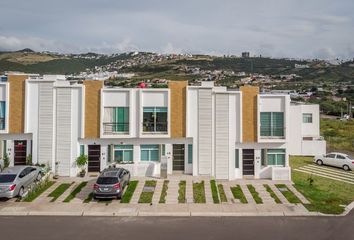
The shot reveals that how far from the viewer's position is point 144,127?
31.7 m

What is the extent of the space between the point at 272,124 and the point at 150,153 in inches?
387

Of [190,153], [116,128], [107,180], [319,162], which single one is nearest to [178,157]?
[190,153]

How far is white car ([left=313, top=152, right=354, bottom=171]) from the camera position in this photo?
3712 cm

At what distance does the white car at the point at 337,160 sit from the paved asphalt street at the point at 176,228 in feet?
49.3

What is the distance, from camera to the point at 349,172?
119ft

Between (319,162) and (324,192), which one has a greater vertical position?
(319,162)

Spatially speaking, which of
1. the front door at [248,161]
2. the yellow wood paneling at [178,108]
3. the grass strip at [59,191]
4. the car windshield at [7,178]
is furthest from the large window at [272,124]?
the car windshield at [7,178]

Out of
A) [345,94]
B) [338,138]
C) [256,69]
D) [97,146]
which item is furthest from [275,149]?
[256,69]

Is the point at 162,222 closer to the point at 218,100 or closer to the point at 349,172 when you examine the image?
the point at 218,100

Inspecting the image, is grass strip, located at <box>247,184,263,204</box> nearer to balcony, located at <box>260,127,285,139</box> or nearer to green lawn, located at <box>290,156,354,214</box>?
green lawn, located at <box>290,156,354,214</box>

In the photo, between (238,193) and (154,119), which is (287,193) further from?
(154,119)

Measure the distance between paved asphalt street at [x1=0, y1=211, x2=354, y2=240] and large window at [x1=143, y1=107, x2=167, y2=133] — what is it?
1042 cm

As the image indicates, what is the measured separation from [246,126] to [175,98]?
19.4ft

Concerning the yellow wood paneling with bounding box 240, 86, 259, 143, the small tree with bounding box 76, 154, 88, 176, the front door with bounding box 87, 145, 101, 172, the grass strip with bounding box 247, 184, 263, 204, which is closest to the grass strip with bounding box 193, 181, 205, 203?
the grass strip with bounding box 247, 184, 263, 204
